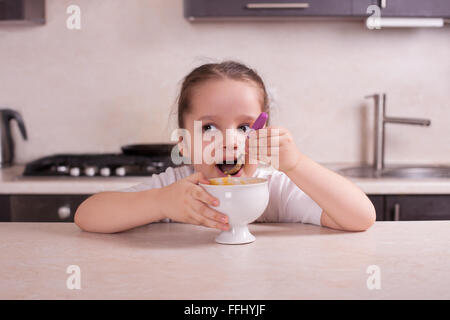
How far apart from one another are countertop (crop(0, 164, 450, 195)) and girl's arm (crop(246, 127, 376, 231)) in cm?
90

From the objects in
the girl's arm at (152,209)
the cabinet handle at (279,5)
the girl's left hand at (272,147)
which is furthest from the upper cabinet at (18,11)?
the girl's left hand at (272,147)

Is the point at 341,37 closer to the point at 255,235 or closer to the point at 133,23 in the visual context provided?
the point at 133,23

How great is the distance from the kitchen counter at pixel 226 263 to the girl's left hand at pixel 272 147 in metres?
0.14

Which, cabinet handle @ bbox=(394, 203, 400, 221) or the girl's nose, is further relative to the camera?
cabinet handle @ bbox=(394, 203, 400, 221)

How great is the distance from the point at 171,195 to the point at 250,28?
165cm

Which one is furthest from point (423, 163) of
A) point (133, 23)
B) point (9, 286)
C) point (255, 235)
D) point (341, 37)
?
point (9, 286)

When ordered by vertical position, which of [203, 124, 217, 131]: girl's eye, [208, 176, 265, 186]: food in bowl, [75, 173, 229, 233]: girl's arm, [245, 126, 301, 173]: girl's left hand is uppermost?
[203, 124, 217, 131]: girl's eye

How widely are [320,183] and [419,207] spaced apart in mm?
1071

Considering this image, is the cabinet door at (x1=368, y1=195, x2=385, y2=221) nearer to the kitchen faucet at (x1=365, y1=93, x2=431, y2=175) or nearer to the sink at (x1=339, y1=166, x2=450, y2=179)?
the sink at (x1=339, y1=166, x2=450, y2=179)

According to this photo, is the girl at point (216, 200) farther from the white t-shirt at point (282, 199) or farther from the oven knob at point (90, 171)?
the oven knob at point (90, 171)

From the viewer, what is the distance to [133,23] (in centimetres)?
240

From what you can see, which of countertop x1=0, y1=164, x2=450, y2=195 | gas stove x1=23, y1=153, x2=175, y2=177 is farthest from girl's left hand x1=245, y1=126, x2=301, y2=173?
gas stove x1=23, y1=153, x2=175, y2=177

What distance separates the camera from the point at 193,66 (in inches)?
95.0

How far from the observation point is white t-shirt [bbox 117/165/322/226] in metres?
1.07
